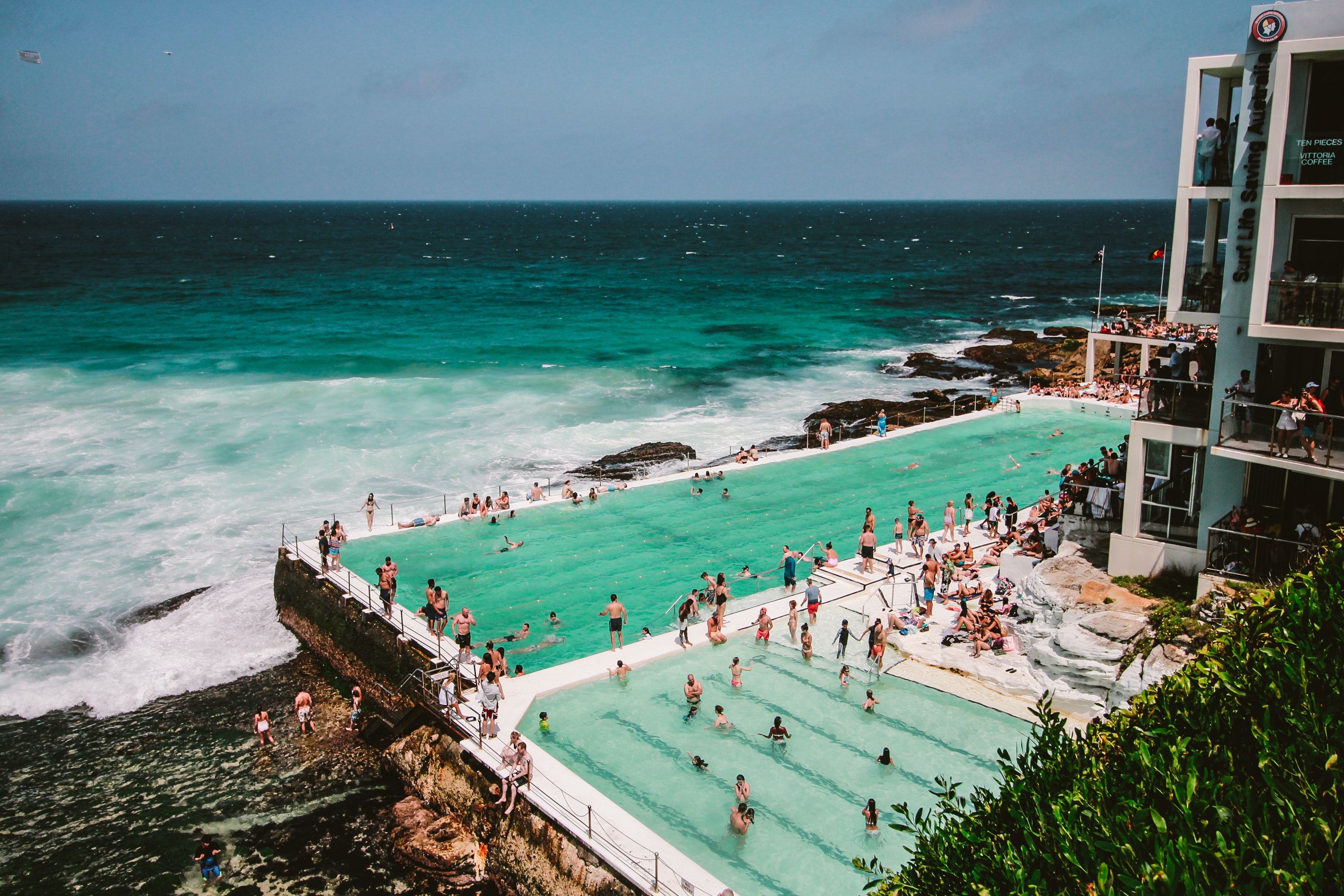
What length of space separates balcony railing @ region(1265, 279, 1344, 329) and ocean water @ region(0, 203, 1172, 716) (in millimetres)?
24383

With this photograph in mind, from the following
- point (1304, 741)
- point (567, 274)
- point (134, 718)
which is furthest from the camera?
point (567, 274)

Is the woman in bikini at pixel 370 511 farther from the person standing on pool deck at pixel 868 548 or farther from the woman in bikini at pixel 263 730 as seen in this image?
the person standing on pool deck at pixel 868 548

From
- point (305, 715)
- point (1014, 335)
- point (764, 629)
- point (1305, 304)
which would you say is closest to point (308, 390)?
point (305, 715)

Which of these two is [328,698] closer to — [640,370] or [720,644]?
[720,644]

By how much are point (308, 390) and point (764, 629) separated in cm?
4048

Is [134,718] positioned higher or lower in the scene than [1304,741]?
lower

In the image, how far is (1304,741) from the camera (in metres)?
8.04

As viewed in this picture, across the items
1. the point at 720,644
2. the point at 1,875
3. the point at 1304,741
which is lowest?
the point at 1,875

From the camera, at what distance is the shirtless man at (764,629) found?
21.0 m

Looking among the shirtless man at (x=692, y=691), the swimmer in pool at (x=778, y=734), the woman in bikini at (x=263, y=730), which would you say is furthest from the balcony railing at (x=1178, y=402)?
the woman in bikini at (x=263, y=730)

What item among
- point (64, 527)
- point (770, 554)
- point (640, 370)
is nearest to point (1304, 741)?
point (770, 554)

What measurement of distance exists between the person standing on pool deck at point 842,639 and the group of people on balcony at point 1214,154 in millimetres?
10581

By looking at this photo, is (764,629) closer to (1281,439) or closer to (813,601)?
(813,601)

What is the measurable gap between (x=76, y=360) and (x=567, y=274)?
67.7m
